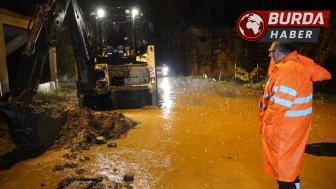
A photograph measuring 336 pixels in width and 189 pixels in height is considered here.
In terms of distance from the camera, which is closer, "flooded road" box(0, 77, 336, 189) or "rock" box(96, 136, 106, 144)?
"flooded road" box(0, 77, 336, 189)

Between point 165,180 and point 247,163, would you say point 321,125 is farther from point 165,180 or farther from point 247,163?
point 165,180

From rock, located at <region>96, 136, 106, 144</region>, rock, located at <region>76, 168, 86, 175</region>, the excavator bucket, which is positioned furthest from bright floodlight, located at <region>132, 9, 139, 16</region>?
rock, located at <region>76, 168, 86, 175</region>

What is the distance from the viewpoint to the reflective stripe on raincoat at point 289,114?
256cm

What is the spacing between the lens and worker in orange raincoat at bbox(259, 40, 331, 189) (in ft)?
8.39

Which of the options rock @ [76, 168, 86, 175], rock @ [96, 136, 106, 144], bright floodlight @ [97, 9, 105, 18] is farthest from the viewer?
bright floodlight @ [97, 9, 105, 18]

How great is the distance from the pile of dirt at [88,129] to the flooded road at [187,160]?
10.6 inches

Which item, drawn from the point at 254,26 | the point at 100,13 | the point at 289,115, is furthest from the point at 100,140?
the point at 254,26

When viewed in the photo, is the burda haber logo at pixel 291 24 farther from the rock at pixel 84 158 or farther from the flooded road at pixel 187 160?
the rock at pixel 84 158

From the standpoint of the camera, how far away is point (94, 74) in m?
8.43

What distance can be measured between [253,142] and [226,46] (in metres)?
19.1

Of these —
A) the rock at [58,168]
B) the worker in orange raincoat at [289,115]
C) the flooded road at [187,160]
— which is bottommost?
the flooded road at [187,160]

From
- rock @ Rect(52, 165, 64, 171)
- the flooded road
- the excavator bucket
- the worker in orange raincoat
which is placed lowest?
the flooded road

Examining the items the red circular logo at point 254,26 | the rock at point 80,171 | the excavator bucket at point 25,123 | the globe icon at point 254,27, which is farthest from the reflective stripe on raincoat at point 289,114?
Answer: the globe icon at point 254,27

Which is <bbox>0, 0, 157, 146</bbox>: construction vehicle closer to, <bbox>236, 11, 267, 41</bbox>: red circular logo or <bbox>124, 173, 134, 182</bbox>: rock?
<bbox>124, 173, 134, 182</bbox>: rock
